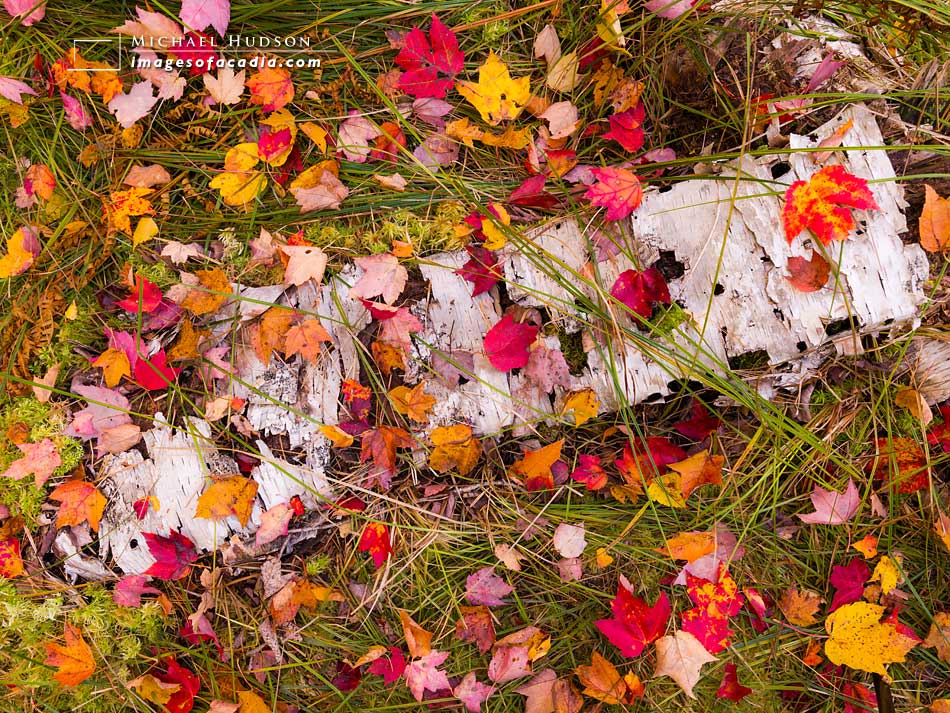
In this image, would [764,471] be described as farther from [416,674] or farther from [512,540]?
[416,674]

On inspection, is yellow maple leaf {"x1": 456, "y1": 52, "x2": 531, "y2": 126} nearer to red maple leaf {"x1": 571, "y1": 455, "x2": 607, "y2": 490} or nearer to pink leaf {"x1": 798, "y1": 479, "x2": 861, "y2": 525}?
red maple leaf {"x1": 571, "y1": 455, "x2": 607, "y2": 490}

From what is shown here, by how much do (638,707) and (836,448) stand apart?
46.4 inches

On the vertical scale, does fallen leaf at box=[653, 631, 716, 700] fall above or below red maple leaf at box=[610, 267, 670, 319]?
below

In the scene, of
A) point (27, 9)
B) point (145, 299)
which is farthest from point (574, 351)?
point (27, 9)

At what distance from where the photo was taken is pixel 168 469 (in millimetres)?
1886

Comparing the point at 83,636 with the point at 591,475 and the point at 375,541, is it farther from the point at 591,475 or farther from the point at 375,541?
the point at 591,475

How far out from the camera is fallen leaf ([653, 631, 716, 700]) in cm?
186

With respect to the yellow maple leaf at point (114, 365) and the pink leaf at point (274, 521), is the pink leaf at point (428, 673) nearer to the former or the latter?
the pink leaf at point (274, 521)

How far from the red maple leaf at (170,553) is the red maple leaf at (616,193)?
5.85 ft

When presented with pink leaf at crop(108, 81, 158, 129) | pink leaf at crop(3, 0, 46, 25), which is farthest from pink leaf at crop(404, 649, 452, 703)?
pink leaf at crop(3, 0, 46, 25)

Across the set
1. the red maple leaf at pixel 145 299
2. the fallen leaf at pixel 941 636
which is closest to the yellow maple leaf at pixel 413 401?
the red maple leaf at pixel 145 299

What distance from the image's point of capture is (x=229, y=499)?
6.11 feet

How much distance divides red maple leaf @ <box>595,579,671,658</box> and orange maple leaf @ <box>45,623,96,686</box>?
1803 mm

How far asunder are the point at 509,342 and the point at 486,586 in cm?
89
